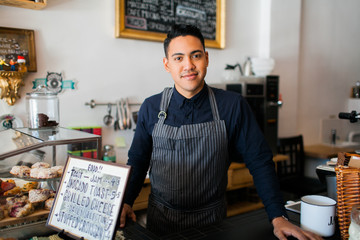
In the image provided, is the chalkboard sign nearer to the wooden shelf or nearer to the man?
the man

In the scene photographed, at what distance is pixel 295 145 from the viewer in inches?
150

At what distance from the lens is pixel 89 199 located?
3.36 feet

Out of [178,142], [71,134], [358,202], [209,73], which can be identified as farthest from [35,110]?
[209,73]

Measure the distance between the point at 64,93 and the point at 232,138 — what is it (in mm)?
1672

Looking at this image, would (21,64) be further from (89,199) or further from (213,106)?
(89,199)

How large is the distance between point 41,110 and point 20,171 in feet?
1.93

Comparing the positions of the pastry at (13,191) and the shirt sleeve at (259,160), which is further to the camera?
the shirt sleeve at (259,160)

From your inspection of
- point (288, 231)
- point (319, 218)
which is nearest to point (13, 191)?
point (288, 231)

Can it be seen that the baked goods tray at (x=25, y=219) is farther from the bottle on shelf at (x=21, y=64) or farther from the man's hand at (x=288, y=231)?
the bottle on shelf at (x=21, y=64)

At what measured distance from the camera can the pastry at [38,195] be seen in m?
1.23

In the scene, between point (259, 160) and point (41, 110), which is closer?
point (259, 160)

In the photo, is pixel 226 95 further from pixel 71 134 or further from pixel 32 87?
pixel 32 87

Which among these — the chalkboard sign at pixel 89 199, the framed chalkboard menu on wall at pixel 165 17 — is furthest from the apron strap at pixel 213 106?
the framed chalkboard menu on wall at pixel 165 17

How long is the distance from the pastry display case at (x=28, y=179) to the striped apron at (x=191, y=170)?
1.43ft
